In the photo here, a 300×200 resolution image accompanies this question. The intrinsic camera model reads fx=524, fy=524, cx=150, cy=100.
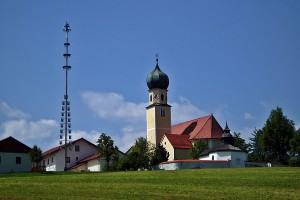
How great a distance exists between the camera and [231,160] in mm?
68312

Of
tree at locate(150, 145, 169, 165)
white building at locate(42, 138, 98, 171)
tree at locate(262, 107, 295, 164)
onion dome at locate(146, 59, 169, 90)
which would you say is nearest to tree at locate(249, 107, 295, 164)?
tree at locate(262, 107, 295, 164)

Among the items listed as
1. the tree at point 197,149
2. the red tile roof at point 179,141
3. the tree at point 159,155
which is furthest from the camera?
Result: the red tile roof at point 179,141

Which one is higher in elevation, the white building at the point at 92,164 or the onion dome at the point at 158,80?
the onion dome at the point at 158,80

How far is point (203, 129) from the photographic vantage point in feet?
270

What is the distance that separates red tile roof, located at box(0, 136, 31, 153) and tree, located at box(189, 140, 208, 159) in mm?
23271

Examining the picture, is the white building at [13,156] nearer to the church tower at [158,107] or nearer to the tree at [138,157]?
the tree at [138,157]

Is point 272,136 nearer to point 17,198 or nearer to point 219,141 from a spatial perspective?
point 219,141

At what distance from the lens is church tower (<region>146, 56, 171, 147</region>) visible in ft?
289

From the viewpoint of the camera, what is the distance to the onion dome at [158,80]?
89.4 metres

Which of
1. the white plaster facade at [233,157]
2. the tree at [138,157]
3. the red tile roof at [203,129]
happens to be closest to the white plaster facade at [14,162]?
the tree at [138,157]

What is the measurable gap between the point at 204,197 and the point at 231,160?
42127 millimetres

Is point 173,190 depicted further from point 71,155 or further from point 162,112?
point 162,112

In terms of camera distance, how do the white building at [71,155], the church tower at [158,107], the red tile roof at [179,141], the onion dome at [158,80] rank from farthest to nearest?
the onion dome at [158,80], the church tower at [158,107], the red tile roof at [179,141], the white building at [71,155]

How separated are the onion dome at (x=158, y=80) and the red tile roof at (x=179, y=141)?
35.3ft
